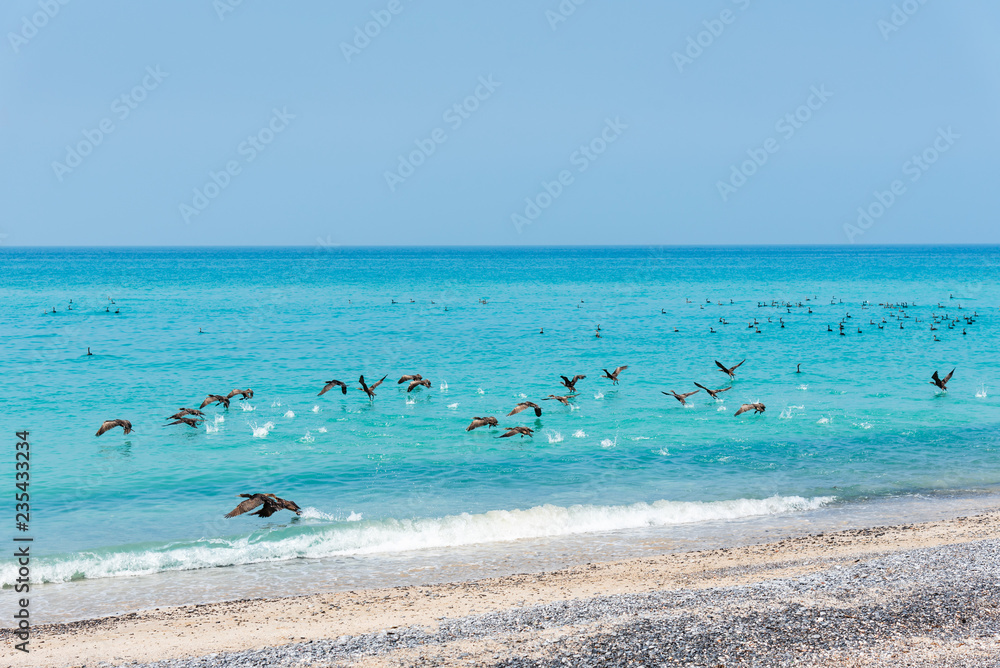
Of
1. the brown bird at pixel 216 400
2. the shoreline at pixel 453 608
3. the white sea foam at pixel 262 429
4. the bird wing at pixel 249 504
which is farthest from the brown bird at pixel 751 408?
the brown bird at pixel 216 400

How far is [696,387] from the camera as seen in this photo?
2909 centimetres

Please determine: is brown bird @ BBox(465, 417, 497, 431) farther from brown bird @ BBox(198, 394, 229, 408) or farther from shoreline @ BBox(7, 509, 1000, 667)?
shoreline @ BBox(7, 509, 1000, 667)

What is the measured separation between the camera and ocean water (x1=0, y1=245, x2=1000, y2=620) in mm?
13148

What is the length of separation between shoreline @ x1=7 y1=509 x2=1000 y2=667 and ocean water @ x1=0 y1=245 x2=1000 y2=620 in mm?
1046

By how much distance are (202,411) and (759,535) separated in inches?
697

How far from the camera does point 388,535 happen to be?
45.4 ft

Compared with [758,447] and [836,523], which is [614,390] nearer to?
[758,447]

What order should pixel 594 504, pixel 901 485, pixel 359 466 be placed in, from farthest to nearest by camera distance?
pixel 359 466 → pixel 901 485 → pixel 594 504

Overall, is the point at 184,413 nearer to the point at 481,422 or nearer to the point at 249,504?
the point at 481,422

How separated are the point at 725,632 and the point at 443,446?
40.7 ft

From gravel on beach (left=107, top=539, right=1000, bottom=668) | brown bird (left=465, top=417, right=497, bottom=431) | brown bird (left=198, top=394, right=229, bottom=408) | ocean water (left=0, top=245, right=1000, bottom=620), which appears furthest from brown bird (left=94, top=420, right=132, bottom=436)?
gravel on beach (left=107, top=539, right=1000, bottom=668)

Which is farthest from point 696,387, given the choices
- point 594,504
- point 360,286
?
point 360,286

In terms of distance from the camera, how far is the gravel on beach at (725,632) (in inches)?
317

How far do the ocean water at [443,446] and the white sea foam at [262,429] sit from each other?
0.66ft
